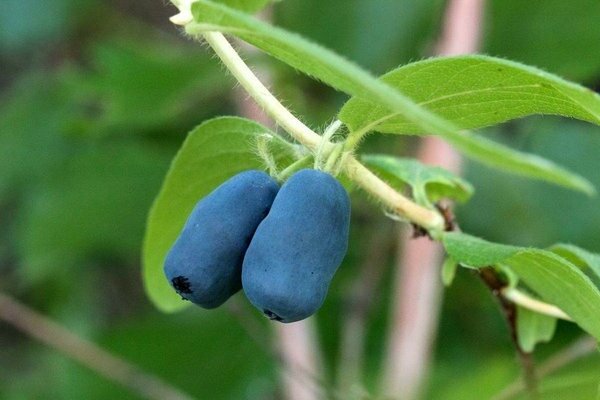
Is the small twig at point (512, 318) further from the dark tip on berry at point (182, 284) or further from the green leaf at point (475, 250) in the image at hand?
the dark tip on berry at point (182, 284)

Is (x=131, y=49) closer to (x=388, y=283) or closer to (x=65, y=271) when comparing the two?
(x=65, y=271)

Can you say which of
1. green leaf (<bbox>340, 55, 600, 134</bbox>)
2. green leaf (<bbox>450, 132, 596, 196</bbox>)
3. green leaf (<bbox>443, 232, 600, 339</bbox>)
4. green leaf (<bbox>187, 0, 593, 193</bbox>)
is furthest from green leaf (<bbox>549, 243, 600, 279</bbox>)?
green leaf (<bbox>450, 132, 596, 196</bbox>)

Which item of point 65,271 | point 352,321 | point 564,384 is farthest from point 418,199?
point 65,271

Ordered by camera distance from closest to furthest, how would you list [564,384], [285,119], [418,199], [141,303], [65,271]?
[285,119] → [418,199] → [564,384] → [65,271] → [141,303]

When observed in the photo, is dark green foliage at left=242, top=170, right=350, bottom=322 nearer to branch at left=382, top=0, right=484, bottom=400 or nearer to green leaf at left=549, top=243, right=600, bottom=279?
green leaf at left=549, top=243, right=600, bottom=279

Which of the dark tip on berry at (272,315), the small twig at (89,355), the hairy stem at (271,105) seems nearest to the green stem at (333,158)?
the hairy stem at (271,105)

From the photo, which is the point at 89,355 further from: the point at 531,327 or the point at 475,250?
the point at 475,250

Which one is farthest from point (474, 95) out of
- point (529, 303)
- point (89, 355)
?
point (89, 355)
